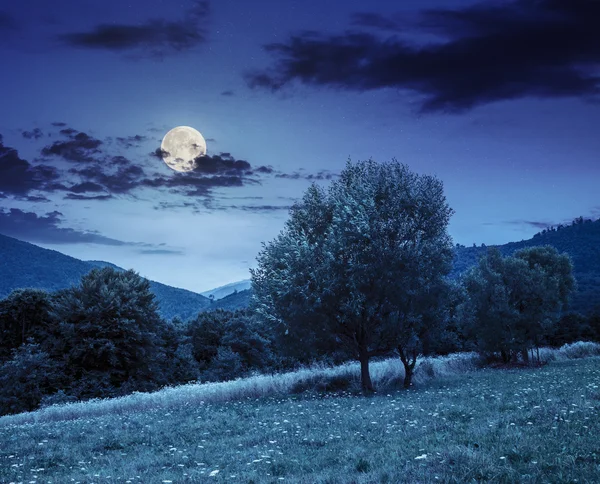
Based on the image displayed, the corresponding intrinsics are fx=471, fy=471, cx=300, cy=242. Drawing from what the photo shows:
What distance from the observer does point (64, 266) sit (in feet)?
615

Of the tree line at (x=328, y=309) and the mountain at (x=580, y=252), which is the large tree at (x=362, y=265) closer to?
the tree line at (x=328, y=309)

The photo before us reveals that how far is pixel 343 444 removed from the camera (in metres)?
11.7

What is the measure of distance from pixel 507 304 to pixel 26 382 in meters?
48.5

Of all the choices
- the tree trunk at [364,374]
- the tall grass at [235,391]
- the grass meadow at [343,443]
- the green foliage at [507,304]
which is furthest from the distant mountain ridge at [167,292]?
the grass meadow at [343,443]

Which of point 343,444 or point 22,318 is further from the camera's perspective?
point 22,318

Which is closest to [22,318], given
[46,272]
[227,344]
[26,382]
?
[26,382]

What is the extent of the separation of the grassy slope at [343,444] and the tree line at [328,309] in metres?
7.15

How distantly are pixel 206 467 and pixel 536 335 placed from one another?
39.2 metres

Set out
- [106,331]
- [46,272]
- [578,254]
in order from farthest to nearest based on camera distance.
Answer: [46,272]
[578,254]
[106,331]

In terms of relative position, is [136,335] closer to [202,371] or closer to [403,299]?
[202,371]

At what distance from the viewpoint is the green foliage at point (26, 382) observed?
A: 1934 inches

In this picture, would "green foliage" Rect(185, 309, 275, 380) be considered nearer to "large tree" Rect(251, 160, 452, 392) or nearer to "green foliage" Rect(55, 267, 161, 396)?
"green foliage" Rect(55, 267, 161, 396)

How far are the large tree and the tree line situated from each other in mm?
79

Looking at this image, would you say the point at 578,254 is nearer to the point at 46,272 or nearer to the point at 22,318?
the point at 22,318
